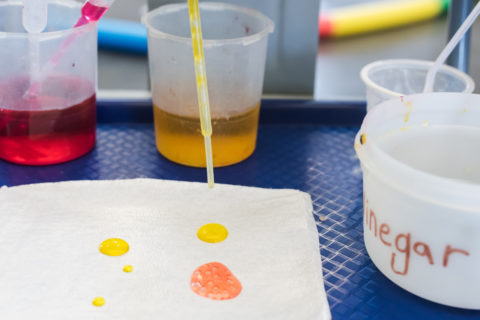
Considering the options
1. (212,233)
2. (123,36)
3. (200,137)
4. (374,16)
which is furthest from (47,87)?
(374,16)

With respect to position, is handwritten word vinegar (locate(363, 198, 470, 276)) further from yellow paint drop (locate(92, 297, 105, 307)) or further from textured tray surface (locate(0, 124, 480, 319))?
yellow paint drop (locate(92, 297, 105, 307))

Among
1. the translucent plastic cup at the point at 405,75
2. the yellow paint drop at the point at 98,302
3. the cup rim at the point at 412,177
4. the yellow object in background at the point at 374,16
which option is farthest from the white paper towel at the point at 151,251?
the yellow object in background at the point at 374,16

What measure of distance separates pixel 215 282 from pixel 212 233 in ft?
0.32

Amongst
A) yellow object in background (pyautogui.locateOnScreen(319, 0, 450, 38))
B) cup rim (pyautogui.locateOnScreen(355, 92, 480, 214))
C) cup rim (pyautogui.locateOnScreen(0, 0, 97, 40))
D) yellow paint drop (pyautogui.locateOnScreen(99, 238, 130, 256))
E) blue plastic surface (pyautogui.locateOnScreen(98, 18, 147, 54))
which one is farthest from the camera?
yellow object in background (pyautogui.locateOnScreen(319, 0, 450, 38))

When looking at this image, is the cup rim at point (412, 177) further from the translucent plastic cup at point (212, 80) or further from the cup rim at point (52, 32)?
the cup rim at point (52, 32)

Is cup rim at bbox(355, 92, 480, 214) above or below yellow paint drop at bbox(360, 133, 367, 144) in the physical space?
below

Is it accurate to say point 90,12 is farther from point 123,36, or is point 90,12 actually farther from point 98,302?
point 123,36

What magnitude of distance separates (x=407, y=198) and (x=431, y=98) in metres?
0.18

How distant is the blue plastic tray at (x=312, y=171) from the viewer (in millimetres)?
700

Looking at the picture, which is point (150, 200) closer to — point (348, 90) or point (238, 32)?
point (238, 32)

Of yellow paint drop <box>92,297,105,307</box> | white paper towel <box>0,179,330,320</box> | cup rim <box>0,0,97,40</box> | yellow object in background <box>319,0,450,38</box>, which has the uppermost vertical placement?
cup rim <box>0,0,97,40</box>

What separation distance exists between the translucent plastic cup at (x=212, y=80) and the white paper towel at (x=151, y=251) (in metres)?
0.10

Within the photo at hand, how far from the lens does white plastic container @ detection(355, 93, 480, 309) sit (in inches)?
24.4

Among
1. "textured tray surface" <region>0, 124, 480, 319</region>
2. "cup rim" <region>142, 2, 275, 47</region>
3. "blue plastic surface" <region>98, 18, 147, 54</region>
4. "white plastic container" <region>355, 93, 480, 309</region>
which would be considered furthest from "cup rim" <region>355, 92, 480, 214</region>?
"blue plastic surface" <region>98, 18, 147, 54</region>
